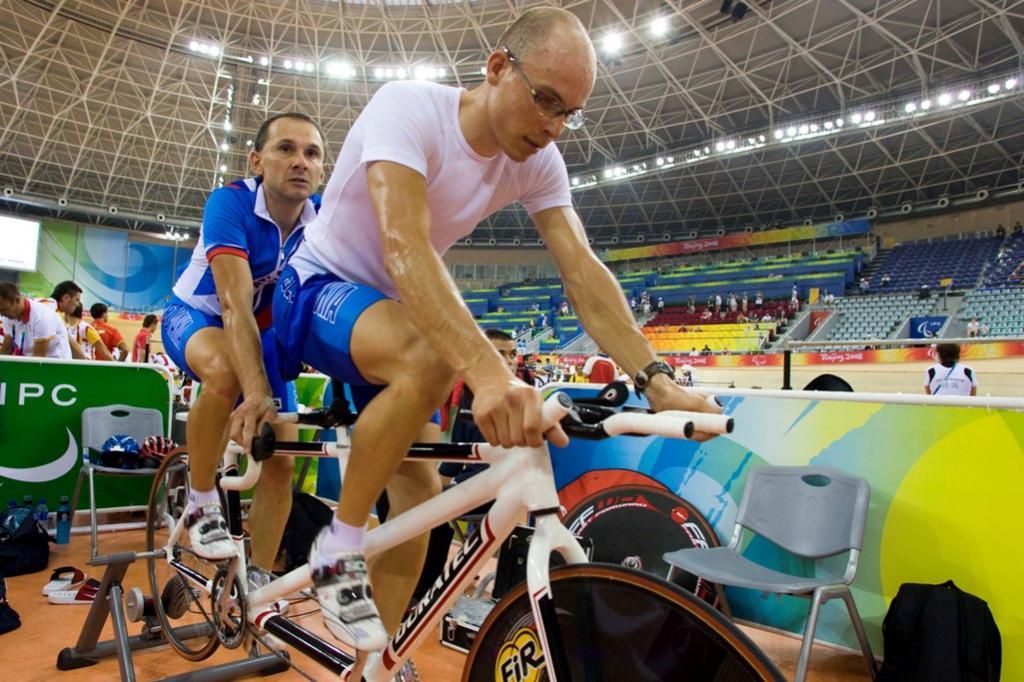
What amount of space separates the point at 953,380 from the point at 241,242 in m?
6.31

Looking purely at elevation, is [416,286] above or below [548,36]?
below

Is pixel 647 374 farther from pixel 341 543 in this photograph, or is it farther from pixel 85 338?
pixel 85 338

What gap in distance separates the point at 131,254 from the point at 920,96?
30.8 m

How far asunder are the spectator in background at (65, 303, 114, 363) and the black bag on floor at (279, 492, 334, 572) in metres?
3.76

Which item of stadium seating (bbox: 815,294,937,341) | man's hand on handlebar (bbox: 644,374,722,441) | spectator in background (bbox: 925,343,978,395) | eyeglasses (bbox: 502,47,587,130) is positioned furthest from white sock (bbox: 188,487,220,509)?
stadium seating (bbox: 815,294,937,341)

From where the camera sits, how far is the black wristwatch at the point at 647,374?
4.97ft

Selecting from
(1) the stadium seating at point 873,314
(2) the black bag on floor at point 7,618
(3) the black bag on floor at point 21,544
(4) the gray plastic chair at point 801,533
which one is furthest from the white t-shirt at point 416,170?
(1) the stadium seating at point 873,314

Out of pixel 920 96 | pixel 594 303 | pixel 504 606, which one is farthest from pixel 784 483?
pixel 920 96

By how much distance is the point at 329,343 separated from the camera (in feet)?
4.94

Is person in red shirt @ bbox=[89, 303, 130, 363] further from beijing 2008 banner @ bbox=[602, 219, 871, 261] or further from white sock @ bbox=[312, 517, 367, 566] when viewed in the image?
beijing 2008 banner @ bbox=[602, 219, 871, 261]

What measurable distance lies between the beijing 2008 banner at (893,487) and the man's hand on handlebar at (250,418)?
2189mm

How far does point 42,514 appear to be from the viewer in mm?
4469

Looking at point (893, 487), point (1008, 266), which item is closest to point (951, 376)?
point (893, 487)

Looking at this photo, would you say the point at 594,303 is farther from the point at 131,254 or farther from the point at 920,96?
the point at 131,254
